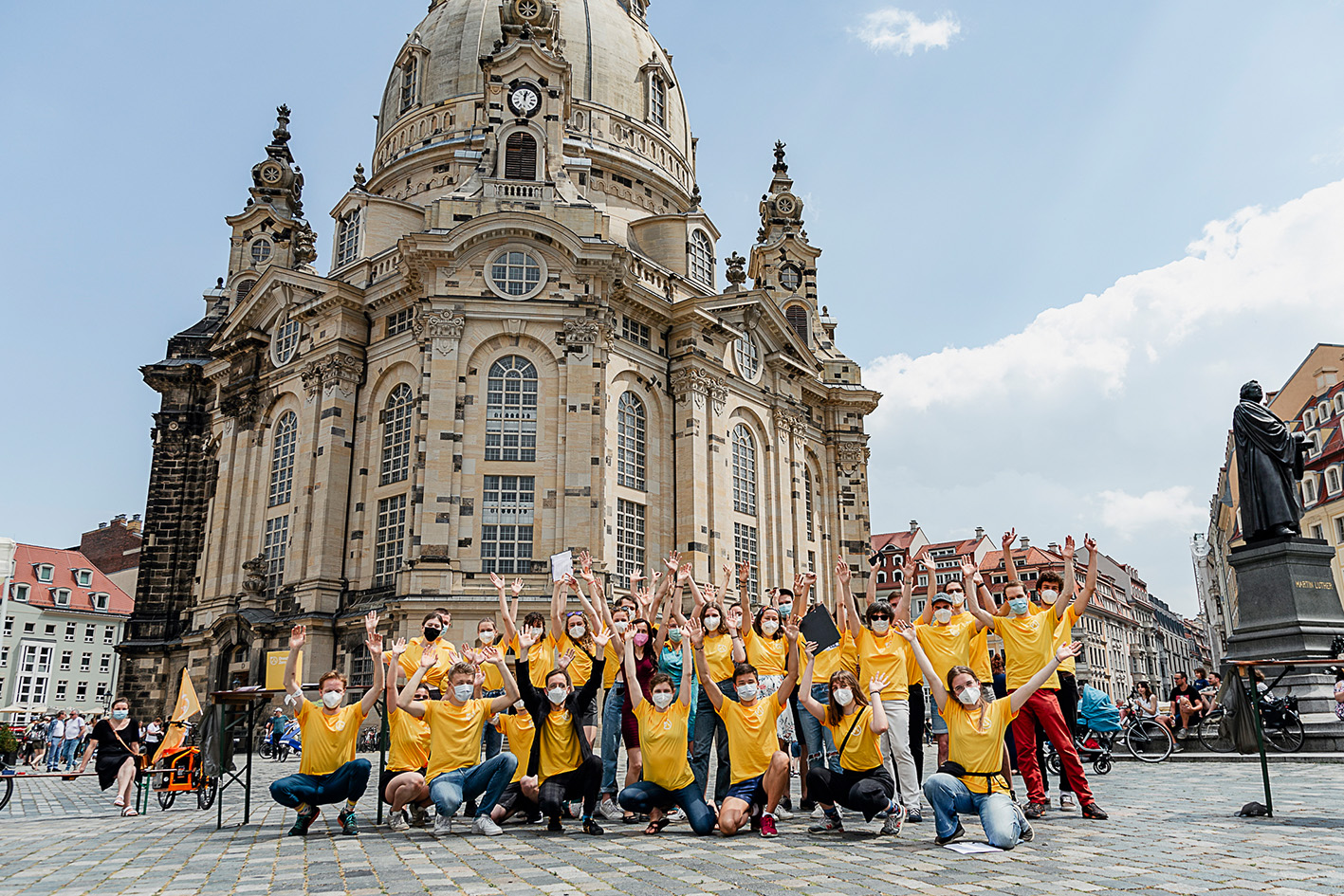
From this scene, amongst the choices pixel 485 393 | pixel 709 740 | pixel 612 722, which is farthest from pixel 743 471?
pixel 709 740

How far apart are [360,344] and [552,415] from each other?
9086 mm

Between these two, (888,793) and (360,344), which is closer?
(888,793)

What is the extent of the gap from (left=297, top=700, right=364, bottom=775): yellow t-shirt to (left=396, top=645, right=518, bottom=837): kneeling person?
0.64 meters

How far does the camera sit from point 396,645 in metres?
10.5

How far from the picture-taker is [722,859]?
26.7 ft

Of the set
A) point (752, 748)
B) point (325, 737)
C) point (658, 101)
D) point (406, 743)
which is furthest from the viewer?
Answer: point (658, 101)

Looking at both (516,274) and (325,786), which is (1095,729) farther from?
(516,274)

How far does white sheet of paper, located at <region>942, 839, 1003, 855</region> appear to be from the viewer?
812 cm

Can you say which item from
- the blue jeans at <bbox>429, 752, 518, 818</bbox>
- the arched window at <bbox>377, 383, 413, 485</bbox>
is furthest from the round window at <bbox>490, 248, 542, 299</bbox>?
the blue jeans at <bbox>429, 752, 518, 818</bbox>

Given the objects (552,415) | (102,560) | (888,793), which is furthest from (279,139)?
(888,793)

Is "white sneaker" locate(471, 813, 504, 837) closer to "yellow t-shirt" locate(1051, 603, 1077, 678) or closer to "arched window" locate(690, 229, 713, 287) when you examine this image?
"yellow t-shirt" locate(1051, 603, 1077, 678)

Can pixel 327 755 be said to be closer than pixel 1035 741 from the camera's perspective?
No

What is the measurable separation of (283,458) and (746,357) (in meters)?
19.7

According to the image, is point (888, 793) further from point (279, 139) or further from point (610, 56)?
point (279, 139)
